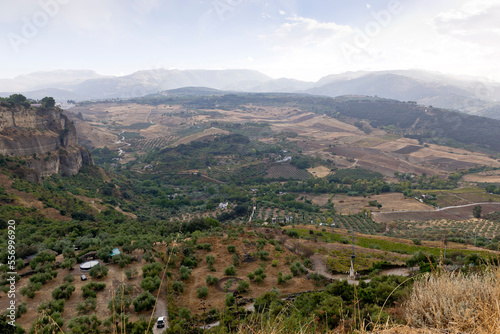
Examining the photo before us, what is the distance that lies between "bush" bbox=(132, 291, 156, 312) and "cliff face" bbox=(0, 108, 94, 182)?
34.1 m

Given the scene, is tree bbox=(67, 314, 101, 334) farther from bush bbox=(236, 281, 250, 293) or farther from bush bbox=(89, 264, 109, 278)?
bush bbox=(236, 281, 250, 293)

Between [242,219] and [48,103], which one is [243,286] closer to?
[242,219]

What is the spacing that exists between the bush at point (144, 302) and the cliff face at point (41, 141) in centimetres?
3407

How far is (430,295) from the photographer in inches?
207

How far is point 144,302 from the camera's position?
1455 centimetres

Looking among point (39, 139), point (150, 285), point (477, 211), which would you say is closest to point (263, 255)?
point (150, 285)

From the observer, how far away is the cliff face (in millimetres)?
40375

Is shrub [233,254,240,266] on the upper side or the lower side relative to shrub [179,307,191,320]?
lower

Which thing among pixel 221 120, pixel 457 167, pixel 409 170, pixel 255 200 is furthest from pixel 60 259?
pixel 221 120

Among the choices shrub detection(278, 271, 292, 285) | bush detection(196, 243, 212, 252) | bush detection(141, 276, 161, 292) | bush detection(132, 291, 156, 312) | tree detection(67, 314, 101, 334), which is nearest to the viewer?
tree detection(67, 314, 101, 334)

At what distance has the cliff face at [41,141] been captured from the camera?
132ft

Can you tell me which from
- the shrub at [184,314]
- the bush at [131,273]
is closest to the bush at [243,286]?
the shrub at [184,314]

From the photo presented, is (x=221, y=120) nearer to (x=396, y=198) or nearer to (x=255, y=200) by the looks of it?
(x=255, y=200)

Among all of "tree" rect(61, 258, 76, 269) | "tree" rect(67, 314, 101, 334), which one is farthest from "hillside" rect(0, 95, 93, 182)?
"tree" rect(67, 314, 101, 334)
